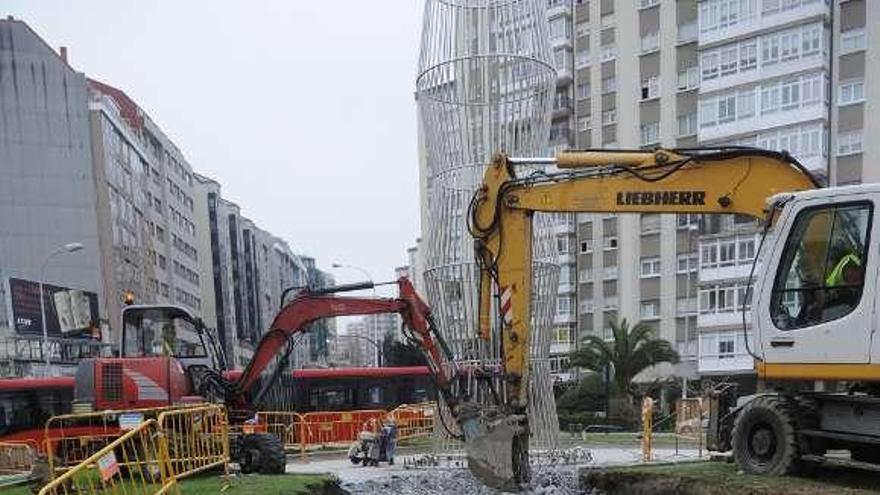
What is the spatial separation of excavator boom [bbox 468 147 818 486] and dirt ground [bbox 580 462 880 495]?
1470 millimetres

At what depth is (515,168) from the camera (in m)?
10.9

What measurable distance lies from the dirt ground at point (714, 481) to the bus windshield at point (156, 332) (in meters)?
6.54

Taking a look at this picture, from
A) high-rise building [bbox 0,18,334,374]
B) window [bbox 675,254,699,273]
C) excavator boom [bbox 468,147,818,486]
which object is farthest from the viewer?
high-rise building [bbox 0,18,334,374]

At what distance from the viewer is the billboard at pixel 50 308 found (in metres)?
39.8

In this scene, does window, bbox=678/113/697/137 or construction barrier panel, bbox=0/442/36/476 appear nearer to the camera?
construction barrier panel, bbox=0/442/36/476

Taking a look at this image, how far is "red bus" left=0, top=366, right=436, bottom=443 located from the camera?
2133 cm

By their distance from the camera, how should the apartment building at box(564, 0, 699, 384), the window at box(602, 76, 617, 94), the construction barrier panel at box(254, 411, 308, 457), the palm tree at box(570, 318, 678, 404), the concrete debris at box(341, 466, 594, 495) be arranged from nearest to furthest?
the concrete debris at box(341, 466, 594, 495)
the construction barrier panel at box(254, 411, 308, 457)
the palm tree at box(570, 318, 678, 404)
the apartment building at box(564, 0, 699, 384)
the window at box(602, 76, 617, 94)

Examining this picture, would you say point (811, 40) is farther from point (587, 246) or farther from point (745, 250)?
point (587, 246)

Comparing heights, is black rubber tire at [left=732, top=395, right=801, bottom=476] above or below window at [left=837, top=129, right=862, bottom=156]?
below

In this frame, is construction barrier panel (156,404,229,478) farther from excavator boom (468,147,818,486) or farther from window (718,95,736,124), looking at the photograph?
window (718,95,736,124)

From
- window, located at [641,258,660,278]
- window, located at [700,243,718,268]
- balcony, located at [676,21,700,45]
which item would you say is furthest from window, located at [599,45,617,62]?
window, located at [700,243,718,268]

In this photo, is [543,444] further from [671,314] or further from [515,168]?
[671,314]

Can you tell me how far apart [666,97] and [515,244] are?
35.0 metres

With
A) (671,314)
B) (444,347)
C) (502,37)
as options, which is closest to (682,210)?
(444,347)
